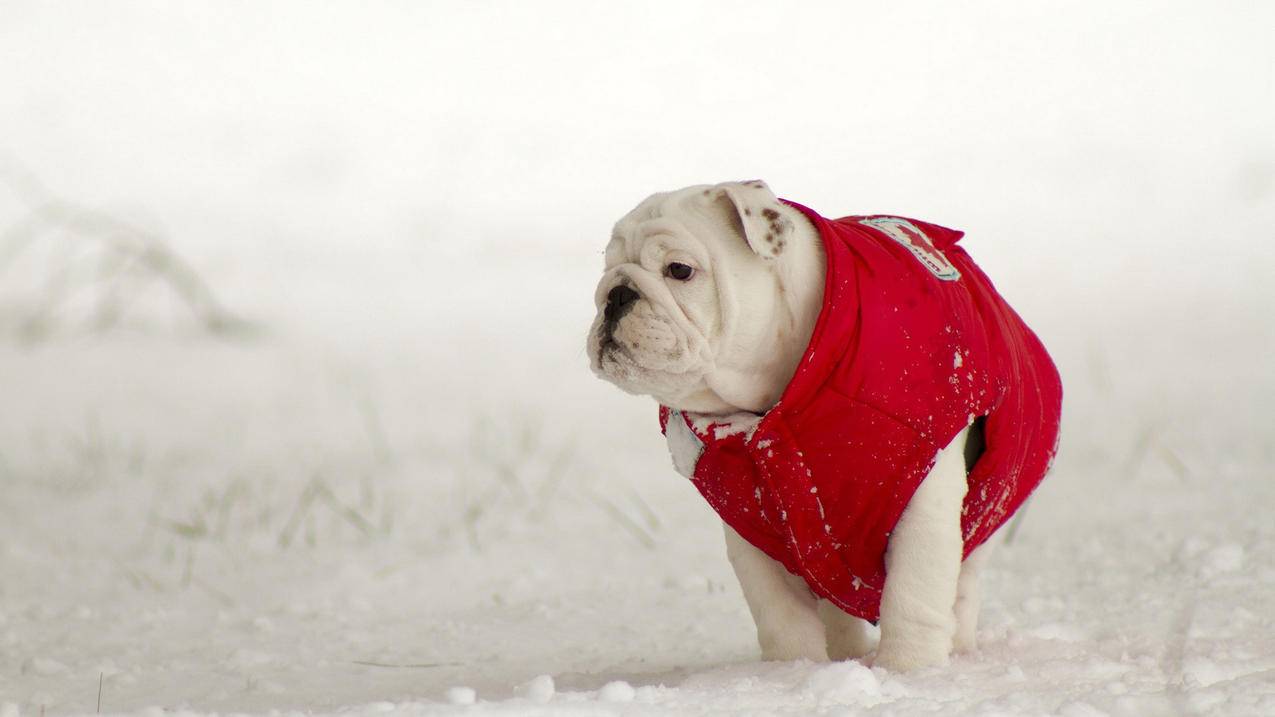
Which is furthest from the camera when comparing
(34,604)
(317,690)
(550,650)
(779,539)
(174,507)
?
(174,507)

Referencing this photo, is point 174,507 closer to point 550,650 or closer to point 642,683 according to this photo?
point 550,650

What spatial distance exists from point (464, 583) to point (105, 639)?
115cm

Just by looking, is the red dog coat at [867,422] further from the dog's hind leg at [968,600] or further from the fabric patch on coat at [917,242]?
the dog's hind leg at [968,600]

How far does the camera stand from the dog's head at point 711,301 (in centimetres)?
305

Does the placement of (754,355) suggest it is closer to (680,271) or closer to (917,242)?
(680,271)

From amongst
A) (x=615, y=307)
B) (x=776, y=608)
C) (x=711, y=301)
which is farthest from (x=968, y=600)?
(x=615, y=307)

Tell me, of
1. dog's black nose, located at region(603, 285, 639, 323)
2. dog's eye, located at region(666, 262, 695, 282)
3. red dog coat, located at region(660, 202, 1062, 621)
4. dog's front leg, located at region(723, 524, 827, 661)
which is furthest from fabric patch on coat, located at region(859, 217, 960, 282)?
dog's front leg, located at region(723, 524, 827, 661)

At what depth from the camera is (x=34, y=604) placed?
14.9 ft

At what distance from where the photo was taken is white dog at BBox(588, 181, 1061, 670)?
3045mm

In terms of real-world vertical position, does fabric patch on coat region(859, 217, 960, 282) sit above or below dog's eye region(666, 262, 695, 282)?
above

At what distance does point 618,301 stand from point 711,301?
208mm

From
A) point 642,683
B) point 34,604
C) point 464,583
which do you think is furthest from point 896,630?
point 34,604

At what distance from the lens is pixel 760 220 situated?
306cm

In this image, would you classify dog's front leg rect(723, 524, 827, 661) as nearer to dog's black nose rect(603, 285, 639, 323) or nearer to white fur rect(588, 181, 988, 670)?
white fur rect(588, 181, 988, 670)
